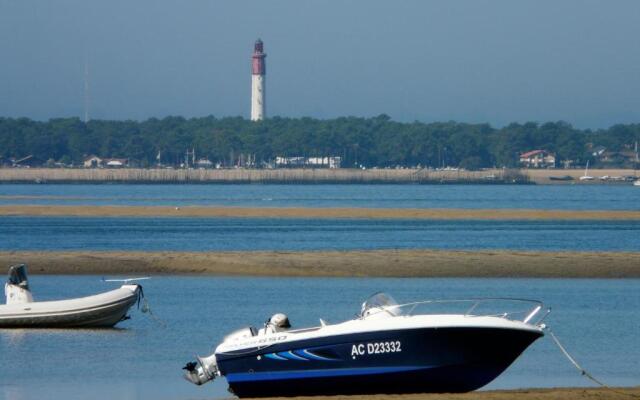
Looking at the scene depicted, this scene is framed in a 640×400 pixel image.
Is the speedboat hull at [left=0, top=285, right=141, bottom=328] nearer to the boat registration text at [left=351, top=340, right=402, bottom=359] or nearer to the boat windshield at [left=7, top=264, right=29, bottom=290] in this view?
the boat windshield at [left=7, top=264, right=29, bottom=290]

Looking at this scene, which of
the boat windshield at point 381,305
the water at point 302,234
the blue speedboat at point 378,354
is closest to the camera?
the blue speedboat at point 378,354

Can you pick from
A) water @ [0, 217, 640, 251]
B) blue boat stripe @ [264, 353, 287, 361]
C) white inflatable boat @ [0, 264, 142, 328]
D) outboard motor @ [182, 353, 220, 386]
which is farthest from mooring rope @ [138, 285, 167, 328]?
water @ [0, 217, 640, 251]

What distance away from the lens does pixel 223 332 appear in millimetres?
30422

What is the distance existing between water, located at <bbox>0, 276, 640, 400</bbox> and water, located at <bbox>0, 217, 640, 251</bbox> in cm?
1155

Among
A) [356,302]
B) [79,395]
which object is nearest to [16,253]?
[356,302]

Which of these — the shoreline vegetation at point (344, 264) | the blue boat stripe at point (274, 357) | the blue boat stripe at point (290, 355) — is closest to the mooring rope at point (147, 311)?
the shoreline vegetation at point (344, 264)

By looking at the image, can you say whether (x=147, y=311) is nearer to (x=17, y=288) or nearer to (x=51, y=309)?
(x=51, y=309)

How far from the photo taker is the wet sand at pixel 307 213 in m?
82.1

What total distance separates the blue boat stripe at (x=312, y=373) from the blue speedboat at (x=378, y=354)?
0.02 m

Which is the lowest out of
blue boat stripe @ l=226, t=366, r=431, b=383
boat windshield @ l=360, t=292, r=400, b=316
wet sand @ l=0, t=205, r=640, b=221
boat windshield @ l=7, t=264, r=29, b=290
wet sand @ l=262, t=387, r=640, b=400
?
wet sand @ l=0, t=205, r=640, b=221

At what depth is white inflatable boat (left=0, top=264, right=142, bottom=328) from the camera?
31.4 meters

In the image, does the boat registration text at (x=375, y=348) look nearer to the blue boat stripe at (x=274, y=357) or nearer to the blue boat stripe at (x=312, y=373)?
the blue boat stripe at (x=312, y=373)

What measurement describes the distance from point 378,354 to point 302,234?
44089 mm

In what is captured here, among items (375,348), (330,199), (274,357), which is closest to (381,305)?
(375,348)
